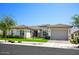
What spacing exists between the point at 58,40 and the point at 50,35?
0.71m

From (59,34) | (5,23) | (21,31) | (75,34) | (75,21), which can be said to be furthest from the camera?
(59,34)

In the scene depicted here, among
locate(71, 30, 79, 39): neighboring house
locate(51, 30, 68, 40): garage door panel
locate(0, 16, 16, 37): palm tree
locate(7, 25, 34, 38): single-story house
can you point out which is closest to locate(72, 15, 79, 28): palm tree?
locate(71, 30, 79, 39): neighboring house

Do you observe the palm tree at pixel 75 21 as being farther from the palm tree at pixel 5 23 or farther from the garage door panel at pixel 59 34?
the palm tree at pixel 5 23

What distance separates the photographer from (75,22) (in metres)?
12.6

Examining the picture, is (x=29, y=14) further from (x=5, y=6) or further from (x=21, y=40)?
(x=21, y=40)

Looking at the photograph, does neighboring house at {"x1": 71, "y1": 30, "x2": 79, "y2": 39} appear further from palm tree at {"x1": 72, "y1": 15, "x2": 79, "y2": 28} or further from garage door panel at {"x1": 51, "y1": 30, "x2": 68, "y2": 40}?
garage door panel at {"x1": 51, "y1": 30, "x2": 68, "y2": 40}

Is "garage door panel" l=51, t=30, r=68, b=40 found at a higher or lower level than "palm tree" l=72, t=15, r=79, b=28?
lower

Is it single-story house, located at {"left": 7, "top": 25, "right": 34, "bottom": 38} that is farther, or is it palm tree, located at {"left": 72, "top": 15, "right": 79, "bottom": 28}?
single-story house, located at {"left": 7, "top": 25, "right": 34, "bottom": 38}

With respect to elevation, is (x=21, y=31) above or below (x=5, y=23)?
below

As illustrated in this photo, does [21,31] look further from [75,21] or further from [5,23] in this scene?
[75,21]

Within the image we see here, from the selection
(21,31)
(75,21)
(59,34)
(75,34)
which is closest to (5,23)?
(21,31)

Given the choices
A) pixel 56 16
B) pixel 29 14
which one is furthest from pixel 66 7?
pixel 29 14

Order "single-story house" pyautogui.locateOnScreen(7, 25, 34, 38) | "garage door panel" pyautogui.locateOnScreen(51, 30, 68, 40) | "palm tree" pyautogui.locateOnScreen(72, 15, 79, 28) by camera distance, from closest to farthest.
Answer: "palm tree" pyautogui.locateOnScreen(72, 15, 79, 28), "single-story house" pyautogui.locateOnScreen(7, 25, 34, 38), "garage door panel" pyautogui.locateOnScreen(51, 30, 68, 40)
